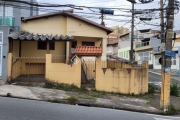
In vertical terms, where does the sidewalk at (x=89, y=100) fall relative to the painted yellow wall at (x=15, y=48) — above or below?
below

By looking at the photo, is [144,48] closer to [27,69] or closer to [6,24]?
[6,24]

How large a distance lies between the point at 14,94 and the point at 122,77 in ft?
19.7

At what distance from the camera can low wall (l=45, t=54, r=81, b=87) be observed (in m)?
14.1

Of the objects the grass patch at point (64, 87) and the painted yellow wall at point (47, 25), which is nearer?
the grass patch at point (64, 87)

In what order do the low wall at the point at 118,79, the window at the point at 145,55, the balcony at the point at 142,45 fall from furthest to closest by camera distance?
the window at the point at 145,55 < the balcony at the point at 142,45 < the low wall at the point at 118,79

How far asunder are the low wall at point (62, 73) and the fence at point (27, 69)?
0.92 meters

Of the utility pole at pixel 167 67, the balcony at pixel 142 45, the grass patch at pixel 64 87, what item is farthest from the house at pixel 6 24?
the balcony at pixel 142 45

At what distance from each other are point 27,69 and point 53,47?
2871mm

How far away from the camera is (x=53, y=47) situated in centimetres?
1825

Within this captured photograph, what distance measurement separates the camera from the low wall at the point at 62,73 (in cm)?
1409

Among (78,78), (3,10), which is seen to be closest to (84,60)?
(78,78)

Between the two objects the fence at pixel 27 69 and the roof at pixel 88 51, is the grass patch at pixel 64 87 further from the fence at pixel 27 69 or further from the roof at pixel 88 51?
the roof at pixel 88 51

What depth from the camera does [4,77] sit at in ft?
46.0

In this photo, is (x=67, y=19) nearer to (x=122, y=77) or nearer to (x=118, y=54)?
(x=122, y=77)
